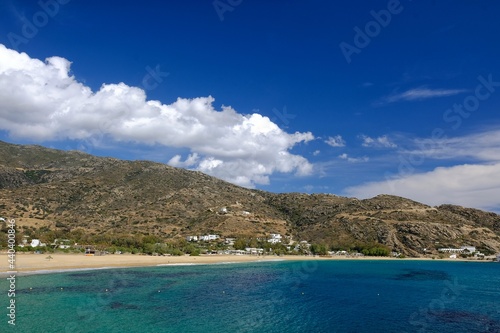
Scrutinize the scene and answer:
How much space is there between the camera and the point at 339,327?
33938mm

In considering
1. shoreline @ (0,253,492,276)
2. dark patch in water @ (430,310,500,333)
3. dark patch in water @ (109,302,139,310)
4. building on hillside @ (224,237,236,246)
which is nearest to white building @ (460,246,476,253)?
shoreline @ (0,253,492,276)

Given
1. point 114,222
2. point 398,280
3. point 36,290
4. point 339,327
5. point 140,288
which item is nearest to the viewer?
point 339,327

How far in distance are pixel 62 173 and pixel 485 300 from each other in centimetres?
17188

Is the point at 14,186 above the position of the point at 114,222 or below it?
above

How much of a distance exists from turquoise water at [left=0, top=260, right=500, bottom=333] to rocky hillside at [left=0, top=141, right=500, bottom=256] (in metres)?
68.1

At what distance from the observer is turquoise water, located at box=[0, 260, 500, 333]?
1305 inches

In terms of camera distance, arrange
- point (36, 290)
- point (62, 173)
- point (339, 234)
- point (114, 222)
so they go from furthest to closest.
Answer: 1. point (62, 173)
2. point (339, 234)
3. point (114, 222)
4. point (36, 290)

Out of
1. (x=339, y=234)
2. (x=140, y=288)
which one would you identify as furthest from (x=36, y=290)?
(x=339, y=234)

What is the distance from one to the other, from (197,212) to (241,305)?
110m

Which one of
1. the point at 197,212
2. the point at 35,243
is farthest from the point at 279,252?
the point at 35,243

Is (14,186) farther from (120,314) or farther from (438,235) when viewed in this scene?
(438,235)

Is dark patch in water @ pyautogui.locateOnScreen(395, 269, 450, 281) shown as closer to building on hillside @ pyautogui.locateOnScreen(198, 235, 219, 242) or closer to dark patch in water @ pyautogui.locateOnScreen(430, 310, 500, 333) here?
dark patch in water @ pyautogui.locateOnScreen(430, 310, 500, 333)

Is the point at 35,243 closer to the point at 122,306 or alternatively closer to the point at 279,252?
the point at 122,306

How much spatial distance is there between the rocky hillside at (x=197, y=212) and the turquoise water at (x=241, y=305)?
68068 millimetres
